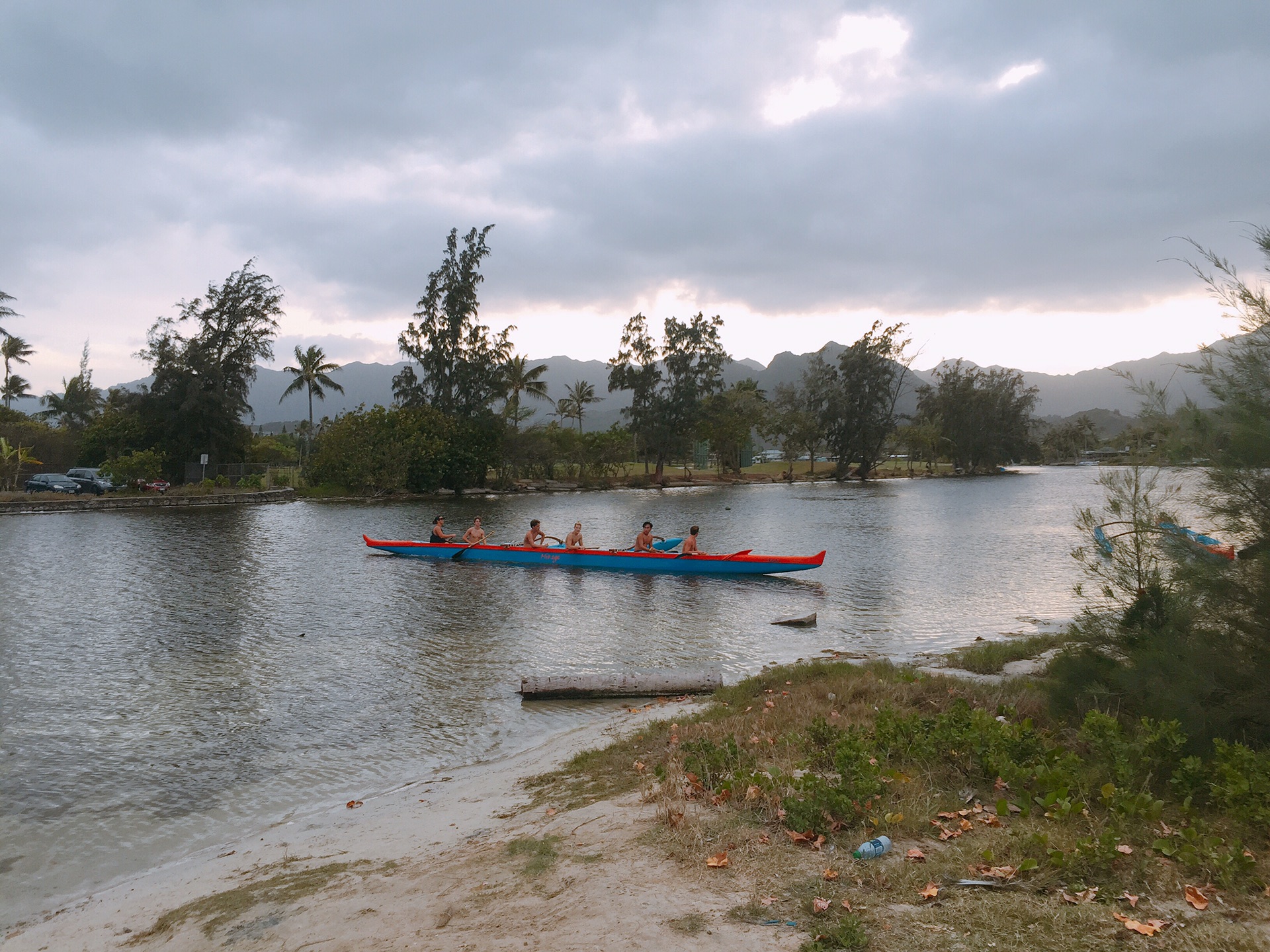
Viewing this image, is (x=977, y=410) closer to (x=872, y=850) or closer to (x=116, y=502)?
(x=116, y=502)

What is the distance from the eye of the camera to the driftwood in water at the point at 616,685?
982cm

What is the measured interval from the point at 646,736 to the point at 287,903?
342 centimetres

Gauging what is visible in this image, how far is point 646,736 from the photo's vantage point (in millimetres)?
7207

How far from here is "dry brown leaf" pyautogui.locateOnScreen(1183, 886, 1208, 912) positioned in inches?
136

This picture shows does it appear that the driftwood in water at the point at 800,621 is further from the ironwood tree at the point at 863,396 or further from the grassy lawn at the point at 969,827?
the ironwood tree at the point at 863,396

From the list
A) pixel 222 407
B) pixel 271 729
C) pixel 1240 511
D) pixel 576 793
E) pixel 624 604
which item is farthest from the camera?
pixel 222 407

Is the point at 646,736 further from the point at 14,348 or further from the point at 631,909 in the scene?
the point at 14,348

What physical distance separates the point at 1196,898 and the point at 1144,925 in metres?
0.41

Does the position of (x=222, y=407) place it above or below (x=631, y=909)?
above

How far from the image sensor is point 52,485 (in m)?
39.7

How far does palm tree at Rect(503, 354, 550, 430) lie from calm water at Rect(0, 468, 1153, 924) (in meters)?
30.4

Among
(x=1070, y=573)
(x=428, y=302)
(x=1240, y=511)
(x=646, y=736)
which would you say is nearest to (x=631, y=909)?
(x=646, y=736)

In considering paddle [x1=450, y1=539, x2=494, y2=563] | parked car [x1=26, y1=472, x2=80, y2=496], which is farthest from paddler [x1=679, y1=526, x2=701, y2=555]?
parked car [x1=26, y1=472, x2=80, y2=496]

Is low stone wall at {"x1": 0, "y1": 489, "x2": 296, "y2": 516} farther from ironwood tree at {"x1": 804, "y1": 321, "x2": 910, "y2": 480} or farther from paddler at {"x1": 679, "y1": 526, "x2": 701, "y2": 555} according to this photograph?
ironwood tree at {"x1": 804, "y1": 321, "x2": 910, "y2": 480}
